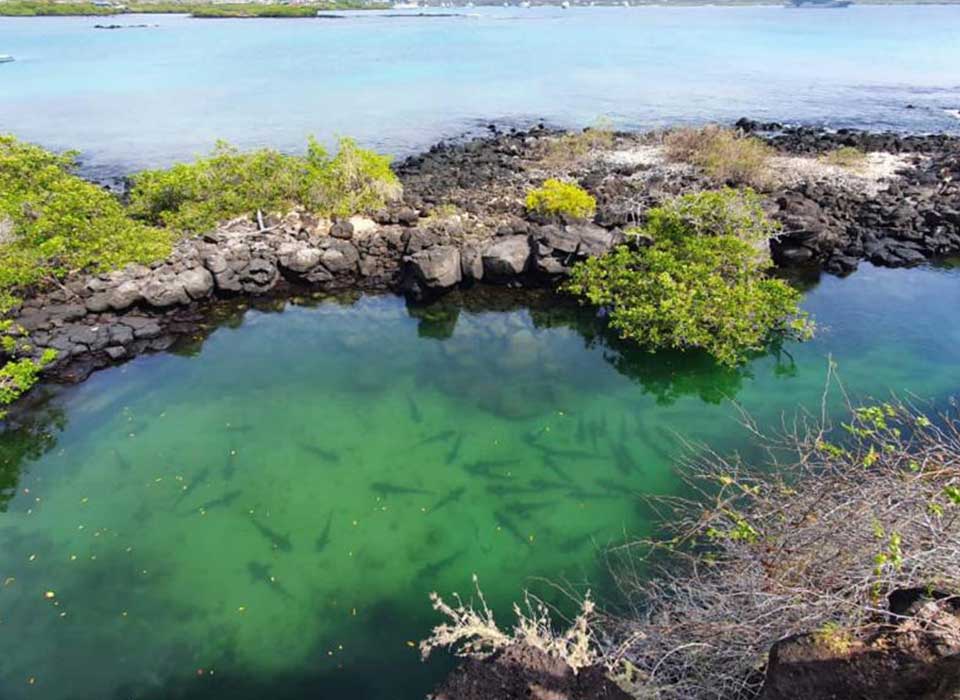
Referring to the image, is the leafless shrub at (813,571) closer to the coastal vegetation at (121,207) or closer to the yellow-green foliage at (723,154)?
the coastal vegetation at (121,207)

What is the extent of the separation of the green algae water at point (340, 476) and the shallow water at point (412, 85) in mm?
24736

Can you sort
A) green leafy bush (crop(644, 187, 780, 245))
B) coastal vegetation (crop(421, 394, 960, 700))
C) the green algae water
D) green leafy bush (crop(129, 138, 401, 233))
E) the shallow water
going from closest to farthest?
coastal vegetation (crop(421, 394, 960, 700))
the green algae water
green leafy bush (crop(644, 187, 780, 245))
green leafy bush (crop(129, 138, 401, 233))
the shallow water

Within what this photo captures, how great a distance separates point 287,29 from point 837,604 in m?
136

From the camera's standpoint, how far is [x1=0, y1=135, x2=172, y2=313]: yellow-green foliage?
17.9 meters

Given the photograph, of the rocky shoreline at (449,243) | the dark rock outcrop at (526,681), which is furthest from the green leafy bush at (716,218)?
the dark rock outcrop at (526,681)

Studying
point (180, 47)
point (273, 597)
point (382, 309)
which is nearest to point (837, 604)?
point (273, 597)

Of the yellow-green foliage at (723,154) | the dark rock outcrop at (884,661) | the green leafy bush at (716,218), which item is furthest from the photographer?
the yellow-green foliage at (723,154)

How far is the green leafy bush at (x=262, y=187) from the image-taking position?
23719 mm

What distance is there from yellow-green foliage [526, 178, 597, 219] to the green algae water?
4966 mm

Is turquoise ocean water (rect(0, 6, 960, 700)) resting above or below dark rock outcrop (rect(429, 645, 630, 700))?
below

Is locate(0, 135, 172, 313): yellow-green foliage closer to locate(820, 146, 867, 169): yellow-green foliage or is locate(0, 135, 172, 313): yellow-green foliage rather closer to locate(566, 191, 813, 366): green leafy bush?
locate(566, 191, 813, 366): green leafy bush

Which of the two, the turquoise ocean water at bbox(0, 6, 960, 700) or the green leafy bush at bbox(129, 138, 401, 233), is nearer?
the turquoise ocean water at bbox(0, 6, 960, 700)

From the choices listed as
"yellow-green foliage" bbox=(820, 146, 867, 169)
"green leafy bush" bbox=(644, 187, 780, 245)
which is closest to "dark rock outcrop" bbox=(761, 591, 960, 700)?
"green leafy bush" bbox=(644, 187, 780, 245)

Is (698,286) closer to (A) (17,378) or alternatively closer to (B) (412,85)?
(A) (17,378)
